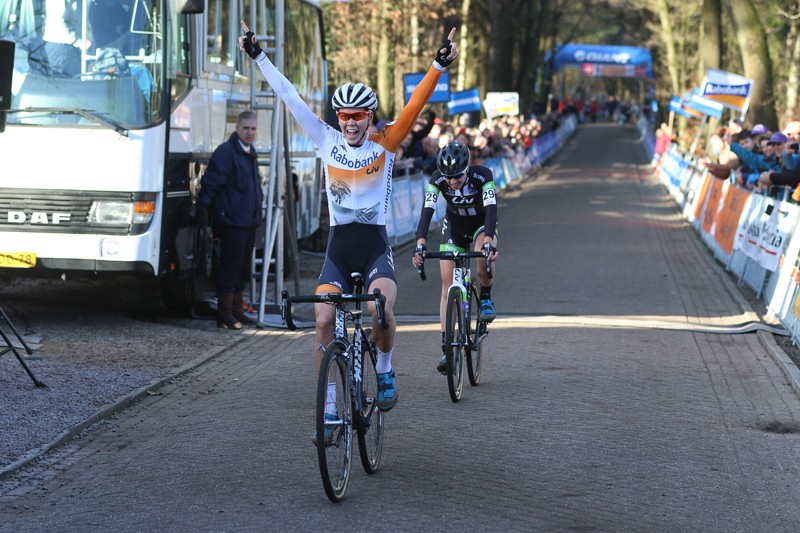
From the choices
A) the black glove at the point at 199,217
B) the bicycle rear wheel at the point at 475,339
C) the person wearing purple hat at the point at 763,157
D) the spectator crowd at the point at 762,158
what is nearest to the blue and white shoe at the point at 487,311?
the bicycle rear wheel at the point at 475,339

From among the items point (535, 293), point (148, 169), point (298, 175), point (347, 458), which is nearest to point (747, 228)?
point (535, 293)

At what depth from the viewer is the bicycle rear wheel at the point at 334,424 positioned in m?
6.39

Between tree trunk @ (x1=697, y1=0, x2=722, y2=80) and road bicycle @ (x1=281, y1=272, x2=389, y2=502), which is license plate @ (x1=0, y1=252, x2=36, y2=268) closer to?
road bicycle @ (x1=281, y1=272, x2=389, y2=502)

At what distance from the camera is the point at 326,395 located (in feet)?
21.3

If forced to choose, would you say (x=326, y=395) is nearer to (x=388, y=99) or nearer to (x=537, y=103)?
(x=388, y=99)

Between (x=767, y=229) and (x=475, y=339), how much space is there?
729 centimetres

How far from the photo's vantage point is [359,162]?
7.41m

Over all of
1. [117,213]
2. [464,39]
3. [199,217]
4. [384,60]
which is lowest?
[199,217]

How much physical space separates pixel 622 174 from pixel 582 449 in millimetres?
43953

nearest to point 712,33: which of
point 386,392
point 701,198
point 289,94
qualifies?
point 701,198

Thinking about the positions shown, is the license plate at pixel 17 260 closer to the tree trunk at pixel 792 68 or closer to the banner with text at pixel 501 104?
the tree trunk at pixel 792 68

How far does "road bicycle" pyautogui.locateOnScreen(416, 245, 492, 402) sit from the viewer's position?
9305 millimetres

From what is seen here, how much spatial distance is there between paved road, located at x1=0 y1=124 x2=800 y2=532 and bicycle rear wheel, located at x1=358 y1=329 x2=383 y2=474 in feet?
0.42

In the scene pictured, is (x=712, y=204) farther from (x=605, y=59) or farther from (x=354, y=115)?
(x=605, y=59)
